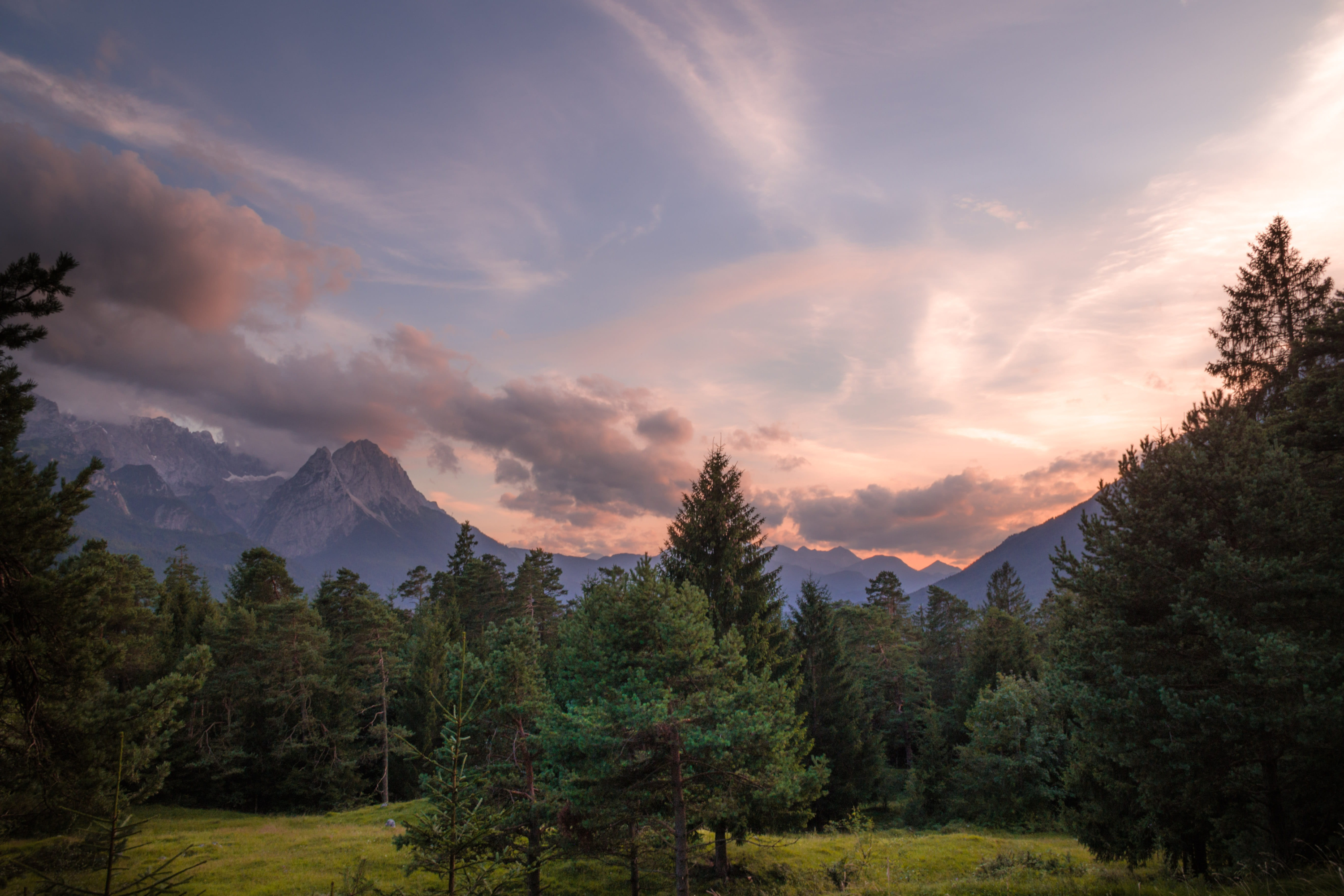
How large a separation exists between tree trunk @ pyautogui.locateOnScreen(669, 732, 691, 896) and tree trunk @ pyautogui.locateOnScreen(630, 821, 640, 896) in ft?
6.76

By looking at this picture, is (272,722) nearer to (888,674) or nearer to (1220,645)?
(1220,645)

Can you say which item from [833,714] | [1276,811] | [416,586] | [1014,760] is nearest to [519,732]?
[1276,811]

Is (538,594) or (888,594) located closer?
(538,594)

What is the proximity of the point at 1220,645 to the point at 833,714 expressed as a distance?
2680 centimetres

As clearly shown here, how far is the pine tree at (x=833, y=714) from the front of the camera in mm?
34875

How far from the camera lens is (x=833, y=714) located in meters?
36.6

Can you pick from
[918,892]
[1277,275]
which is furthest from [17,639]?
[1277,275]

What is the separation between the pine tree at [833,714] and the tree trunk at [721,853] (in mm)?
15072

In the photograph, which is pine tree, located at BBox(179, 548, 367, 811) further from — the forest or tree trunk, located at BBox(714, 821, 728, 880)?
tree trunk, located at BBox(714, 821, 728, 880)

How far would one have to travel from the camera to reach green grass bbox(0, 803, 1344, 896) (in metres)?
14.6

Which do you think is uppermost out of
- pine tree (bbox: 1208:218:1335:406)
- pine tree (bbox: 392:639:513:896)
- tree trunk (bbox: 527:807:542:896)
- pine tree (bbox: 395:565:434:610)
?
pine tree (bbox: 1208:218:1335:406)

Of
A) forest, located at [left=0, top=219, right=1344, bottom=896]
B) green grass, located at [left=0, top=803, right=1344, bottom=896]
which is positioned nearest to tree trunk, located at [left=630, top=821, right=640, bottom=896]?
forest, located at [left=0, top=219, right=1344, bottom=896]

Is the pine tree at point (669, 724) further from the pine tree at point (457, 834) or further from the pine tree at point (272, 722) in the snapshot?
the pine tree at point (272, 722)

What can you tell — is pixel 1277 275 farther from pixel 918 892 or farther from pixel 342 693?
pixel 342 693
